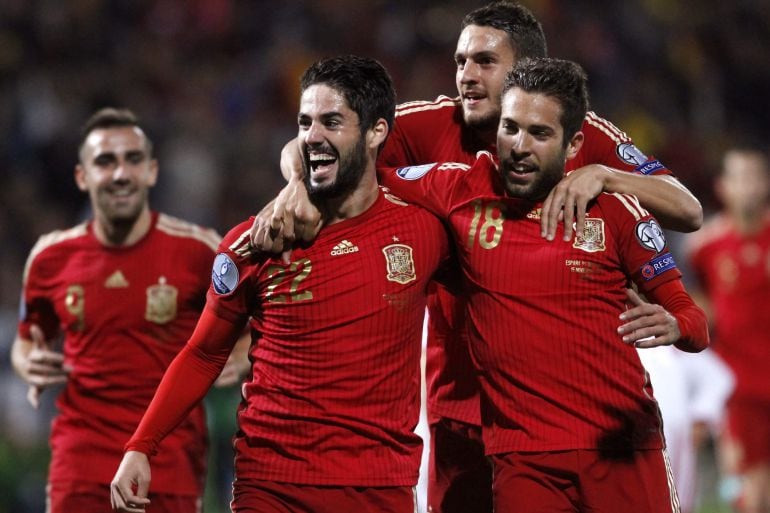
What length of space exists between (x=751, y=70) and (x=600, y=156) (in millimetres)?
10367

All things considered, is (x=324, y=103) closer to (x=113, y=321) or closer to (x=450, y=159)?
(x=450, y=159)

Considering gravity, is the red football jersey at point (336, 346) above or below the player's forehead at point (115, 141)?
below

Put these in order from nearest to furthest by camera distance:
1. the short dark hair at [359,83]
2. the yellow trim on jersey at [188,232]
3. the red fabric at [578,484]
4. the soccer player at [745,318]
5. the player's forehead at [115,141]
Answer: the red fabric at [578,484] < the short dark hair at [359,83] < the yellow trim on jersey at [188,232] < the player's forehead at [115,141] < the soccer player at [745,318]

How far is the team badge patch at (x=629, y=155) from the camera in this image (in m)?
4.75

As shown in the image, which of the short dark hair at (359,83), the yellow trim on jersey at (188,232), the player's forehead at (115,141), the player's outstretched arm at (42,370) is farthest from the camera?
the player's forehead at (115,141)

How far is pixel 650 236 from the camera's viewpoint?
430 centimetres

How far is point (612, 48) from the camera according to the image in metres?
14.2

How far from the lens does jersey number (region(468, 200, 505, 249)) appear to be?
4352mm

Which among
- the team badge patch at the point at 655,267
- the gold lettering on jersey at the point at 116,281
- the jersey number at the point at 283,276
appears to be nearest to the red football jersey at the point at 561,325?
the team badge patch at the point at 655,267

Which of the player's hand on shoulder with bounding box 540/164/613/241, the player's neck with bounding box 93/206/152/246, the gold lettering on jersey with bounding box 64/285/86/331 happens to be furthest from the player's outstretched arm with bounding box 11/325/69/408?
the player's hand on shoulder with bounding box 540/164/613/241

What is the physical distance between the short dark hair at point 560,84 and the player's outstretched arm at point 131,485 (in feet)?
5.72

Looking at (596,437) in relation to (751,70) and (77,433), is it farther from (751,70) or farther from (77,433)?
(751,70)

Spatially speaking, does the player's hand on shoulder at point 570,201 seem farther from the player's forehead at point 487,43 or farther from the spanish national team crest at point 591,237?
the player's forehead at point 487,43

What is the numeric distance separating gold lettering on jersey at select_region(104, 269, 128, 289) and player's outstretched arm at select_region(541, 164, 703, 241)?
222cm
